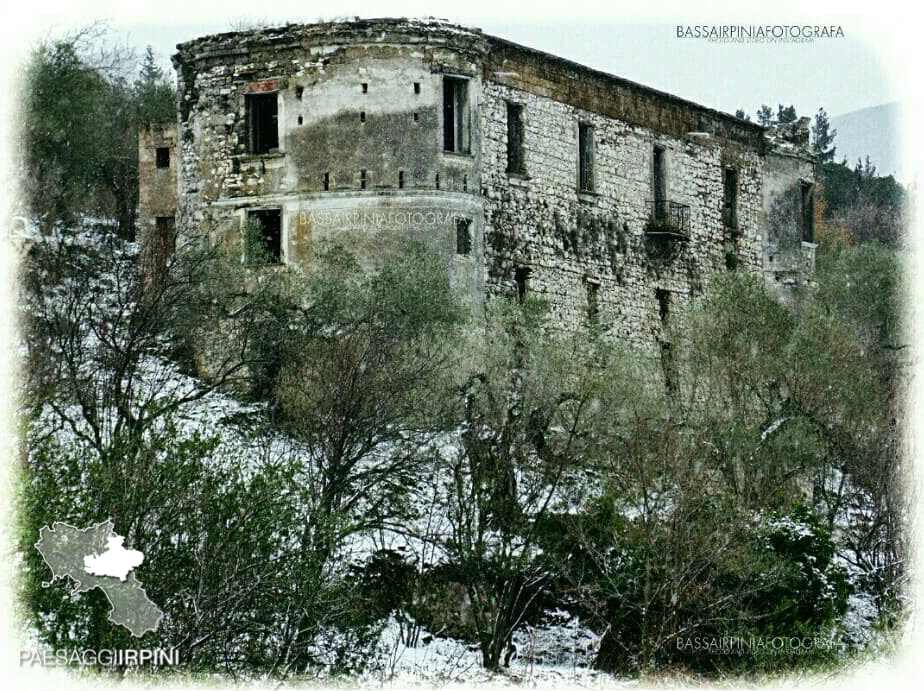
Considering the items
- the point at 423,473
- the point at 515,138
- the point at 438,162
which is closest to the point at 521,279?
the point at 515,138

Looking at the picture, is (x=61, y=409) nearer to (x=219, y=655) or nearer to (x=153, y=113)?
(x=219, y=655)

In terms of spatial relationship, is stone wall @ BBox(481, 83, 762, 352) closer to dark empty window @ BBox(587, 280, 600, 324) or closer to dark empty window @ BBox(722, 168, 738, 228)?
dark empty window @ BBox(587, 280, 600, 324)

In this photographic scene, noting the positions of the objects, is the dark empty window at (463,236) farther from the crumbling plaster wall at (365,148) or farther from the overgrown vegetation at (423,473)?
the overgrown vegetation at (423,473)

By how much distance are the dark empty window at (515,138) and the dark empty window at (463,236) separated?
2.23 m

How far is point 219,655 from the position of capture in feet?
86.7

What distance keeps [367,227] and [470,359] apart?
14.8 ft

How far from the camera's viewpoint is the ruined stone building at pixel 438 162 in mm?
38062

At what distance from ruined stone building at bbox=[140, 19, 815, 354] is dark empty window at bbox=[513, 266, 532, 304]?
0.04 meters

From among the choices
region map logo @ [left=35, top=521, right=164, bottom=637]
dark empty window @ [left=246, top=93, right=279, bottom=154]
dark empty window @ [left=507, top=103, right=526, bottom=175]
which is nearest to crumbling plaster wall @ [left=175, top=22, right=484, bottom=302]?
dark empty window @ [left=246, top=93, right=279, bottom=154]

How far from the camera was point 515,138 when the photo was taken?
40375 mm

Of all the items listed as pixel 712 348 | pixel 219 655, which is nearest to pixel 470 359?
pixel 712 348

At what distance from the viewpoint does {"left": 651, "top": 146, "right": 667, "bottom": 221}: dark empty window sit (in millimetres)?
44719

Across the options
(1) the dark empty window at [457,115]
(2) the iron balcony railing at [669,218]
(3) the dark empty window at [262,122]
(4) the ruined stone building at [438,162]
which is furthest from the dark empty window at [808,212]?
(3) the dark empty window at [262,122]

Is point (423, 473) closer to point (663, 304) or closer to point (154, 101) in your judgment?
point (663, 304)
